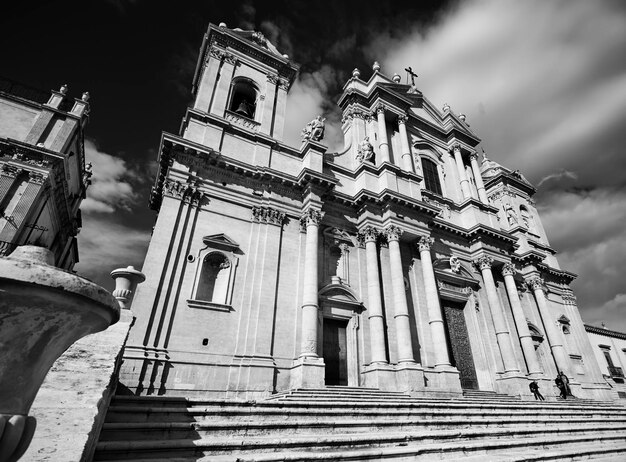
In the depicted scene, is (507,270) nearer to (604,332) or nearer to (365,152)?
(365,152)

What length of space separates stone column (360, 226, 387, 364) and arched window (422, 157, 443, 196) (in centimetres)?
781

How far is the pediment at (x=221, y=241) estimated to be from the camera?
1273 centimetres

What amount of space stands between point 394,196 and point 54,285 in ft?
50.1

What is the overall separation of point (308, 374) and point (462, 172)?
18163 mm

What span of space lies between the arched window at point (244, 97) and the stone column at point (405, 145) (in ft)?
30.1

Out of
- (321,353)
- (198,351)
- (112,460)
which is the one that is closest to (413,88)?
(321,353)

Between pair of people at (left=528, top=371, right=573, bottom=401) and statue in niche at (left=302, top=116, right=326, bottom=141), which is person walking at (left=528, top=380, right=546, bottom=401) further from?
statue in niche at (left=302, top=116, right=326, bottom=141)

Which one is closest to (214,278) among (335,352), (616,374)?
(335,352)

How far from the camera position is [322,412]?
7.05m

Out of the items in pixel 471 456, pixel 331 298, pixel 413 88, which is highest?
pixel 413 88

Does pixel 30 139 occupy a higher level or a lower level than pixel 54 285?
higher

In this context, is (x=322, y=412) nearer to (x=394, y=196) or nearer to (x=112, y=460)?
(x=112, y=460)

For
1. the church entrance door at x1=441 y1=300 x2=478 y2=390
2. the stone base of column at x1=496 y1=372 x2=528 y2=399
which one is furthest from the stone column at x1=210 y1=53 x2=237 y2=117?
the stone base of column at x1=496 y1=372 x2=528 y2=399

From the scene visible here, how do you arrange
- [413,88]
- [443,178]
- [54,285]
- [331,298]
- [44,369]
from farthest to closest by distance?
[413,88], [443,178], [331,298], [44,369], [54,285]
